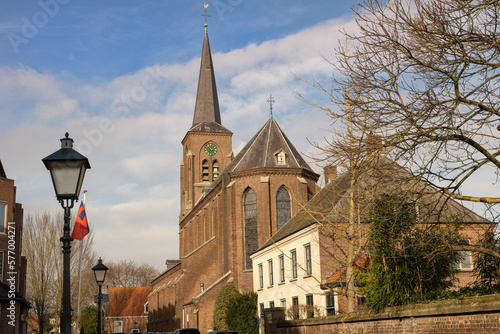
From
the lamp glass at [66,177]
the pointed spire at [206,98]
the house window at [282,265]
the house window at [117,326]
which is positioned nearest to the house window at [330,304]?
the house window at [282,265]

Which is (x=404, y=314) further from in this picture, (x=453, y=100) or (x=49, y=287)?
(x=49, y=287)

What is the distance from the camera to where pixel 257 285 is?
121 ft

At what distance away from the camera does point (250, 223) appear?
42906 mm

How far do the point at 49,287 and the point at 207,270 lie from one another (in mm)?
12882

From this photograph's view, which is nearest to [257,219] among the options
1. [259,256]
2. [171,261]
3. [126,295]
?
[259,256]

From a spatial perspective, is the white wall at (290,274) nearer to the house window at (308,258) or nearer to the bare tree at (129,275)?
the house window at (308,258)

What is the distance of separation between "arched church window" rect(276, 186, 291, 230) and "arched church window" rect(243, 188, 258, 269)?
1.84 meters

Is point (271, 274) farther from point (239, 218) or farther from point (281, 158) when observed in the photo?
point (281, 158)

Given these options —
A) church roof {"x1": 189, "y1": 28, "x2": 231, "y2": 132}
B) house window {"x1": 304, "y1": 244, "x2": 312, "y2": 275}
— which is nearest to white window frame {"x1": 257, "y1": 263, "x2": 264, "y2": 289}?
house window {"x1": 304, "y1": 244, "x2": 312, "y2": 275}

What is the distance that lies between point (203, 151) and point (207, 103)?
20.6 feet

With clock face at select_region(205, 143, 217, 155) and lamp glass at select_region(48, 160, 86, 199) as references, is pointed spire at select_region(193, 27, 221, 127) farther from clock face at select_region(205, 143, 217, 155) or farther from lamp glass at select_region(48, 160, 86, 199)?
lamp glass at select_region(48, 160, 86, 199)

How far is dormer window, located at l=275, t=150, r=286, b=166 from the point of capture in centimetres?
4359

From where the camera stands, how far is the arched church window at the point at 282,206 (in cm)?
4262

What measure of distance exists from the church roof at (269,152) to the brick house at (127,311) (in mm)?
38236
